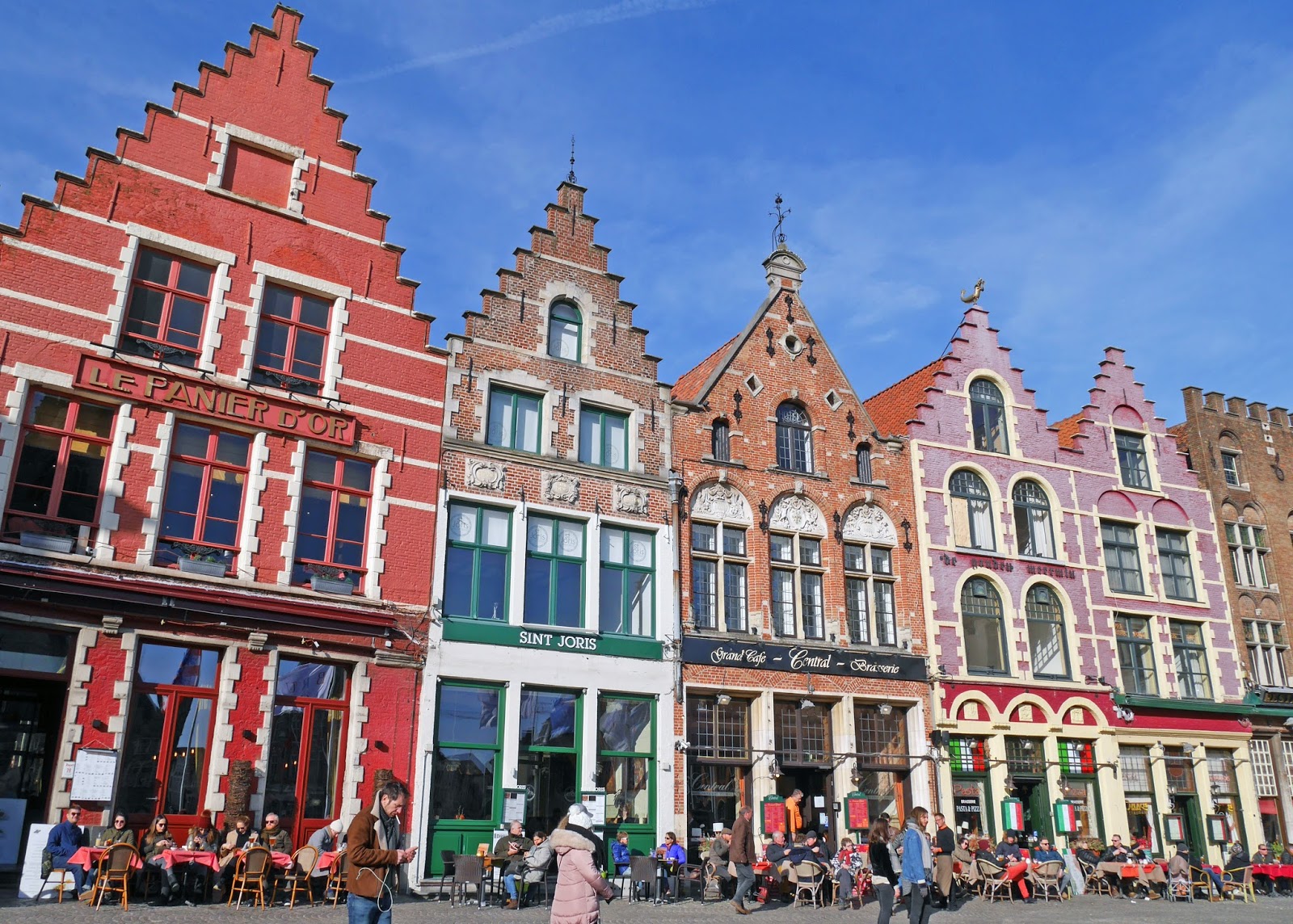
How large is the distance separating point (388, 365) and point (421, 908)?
9.05 meters

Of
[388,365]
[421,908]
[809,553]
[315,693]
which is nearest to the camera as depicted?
[421,908]

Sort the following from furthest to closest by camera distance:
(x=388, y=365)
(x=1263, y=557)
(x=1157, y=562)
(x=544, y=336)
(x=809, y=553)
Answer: (x=1263, y=557)
(x=1157, y=562)
(x=809, y=553)
(x=544, y=336)
(x=388, y=365)

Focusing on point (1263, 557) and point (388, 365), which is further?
point (1263, 557)

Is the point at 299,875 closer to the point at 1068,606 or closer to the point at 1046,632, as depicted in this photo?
the point at 1046,632

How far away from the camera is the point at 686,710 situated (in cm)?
1986

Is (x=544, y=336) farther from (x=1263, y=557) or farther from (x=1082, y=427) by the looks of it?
(x=1263, y=557)

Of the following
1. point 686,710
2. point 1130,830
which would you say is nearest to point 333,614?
point 686,710

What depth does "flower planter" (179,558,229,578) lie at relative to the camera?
52.7 ft

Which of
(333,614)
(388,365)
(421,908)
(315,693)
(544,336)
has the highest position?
(544,336)

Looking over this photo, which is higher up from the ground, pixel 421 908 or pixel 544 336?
pixel 544 336

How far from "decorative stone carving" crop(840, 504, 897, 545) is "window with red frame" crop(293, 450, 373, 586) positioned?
33.4ft

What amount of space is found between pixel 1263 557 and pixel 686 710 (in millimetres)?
17696

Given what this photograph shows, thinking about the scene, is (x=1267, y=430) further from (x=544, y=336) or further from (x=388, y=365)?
(x=388, y=365)

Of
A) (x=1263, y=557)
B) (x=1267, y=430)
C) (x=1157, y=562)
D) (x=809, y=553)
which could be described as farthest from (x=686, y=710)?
(x=1267, y=430)
